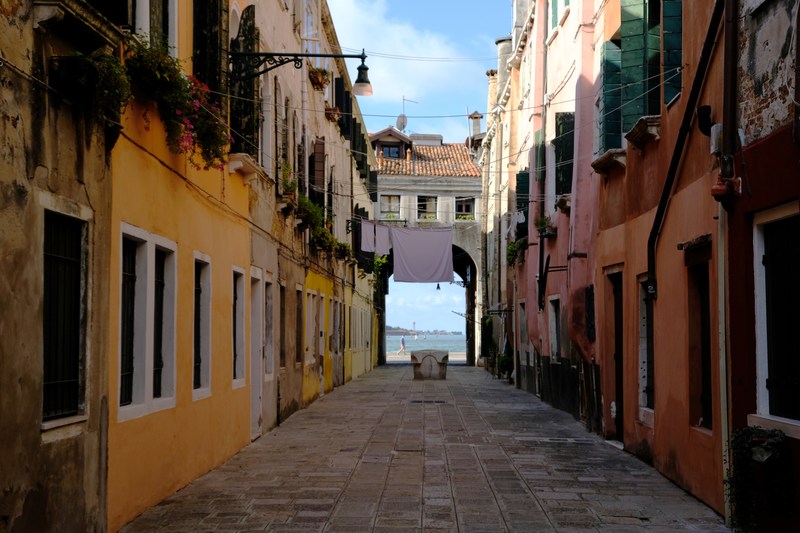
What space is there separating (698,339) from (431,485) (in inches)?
126

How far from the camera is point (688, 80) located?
406 inches

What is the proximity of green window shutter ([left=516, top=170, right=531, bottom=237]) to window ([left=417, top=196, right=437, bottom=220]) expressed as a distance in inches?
954

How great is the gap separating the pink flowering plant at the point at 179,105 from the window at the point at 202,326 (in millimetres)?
1339

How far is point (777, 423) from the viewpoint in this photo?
24.5 ft

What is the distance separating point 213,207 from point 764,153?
6792 millimetres

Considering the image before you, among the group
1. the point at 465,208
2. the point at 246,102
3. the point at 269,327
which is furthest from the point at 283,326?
the point at 465,208

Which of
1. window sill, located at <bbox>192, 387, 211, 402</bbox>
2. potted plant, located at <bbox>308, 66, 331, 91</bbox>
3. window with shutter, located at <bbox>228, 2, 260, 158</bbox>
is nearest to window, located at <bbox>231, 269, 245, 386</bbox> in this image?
window with shutter, located at <bbox>228, 2, 260, 158</bbox>

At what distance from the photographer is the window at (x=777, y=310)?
7.42 metres

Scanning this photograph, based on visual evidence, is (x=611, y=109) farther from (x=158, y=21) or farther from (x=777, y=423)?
(x=777, y=423)

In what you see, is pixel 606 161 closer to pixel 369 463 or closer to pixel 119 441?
pixel 369 463

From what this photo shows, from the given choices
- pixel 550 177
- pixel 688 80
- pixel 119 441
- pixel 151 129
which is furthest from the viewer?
pixel 550 177

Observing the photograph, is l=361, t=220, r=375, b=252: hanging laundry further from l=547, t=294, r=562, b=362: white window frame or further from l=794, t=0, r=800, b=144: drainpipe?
l=794, t=0, r=800, b=144: drainpipe

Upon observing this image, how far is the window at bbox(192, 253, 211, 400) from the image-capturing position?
463 inches

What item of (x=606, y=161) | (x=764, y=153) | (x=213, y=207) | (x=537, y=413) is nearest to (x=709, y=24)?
(x=764, y=153)
